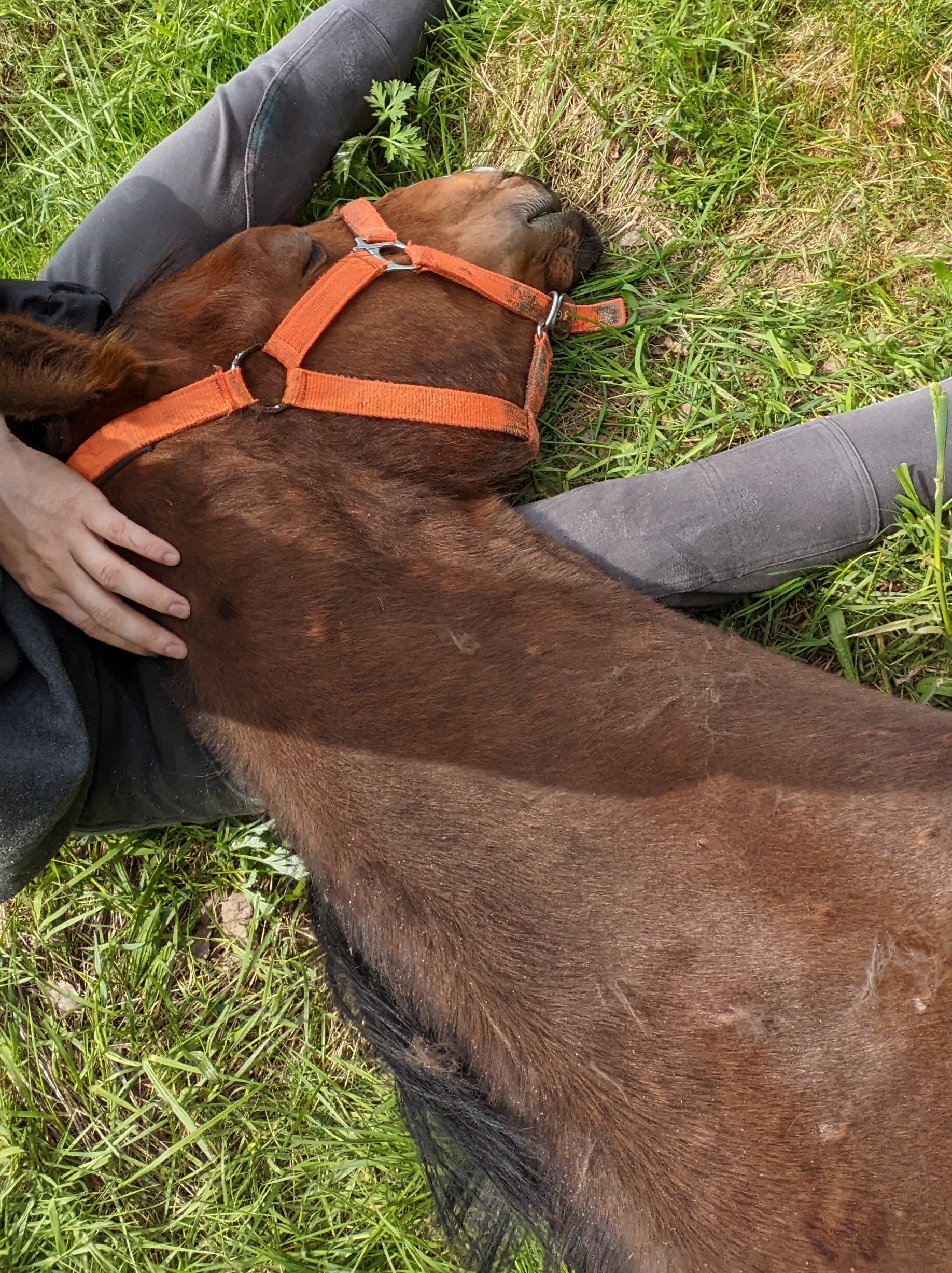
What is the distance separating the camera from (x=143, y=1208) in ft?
8.96

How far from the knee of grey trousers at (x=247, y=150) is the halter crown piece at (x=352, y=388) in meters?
0.70

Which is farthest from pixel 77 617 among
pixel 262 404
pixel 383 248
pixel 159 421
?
pixel 383 248

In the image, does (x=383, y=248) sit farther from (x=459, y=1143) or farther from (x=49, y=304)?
(x=459, y=1143)

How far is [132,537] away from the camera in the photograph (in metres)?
1.91

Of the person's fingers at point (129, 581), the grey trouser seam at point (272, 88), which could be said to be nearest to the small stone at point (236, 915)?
the person's fingers at point (129, 581)

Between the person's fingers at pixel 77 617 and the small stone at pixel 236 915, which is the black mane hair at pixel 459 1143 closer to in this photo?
the person's fingers at pixel 77 617

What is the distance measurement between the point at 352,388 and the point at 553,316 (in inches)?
26.9

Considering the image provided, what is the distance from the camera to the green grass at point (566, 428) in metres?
2.54

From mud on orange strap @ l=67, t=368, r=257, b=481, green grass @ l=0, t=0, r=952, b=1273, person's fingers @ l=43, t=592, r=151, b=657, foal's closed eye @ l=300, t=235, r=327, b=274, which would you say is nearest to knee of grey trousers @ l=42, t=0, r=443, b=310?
green grass @ l=0, t=0, r=952, b=1273

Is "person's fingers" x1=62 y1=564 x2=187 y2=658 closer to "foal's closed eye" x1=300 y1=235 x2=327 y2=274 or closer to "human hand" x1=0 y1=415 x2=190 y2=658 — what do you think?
"human hand" x1=0 y1=415 x2=190 y2=658

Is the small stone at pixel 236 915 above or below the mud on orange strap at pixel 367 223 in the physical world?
below

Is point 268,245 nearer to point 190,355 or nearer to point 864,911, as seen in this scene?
point 190,355

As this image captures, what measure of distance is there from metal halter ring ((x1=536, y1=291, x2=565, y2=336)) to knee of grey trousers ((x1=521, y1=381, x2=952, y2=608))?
1.53ft

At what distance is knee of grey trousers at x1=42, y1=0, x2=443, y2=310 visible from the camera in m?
2.85
